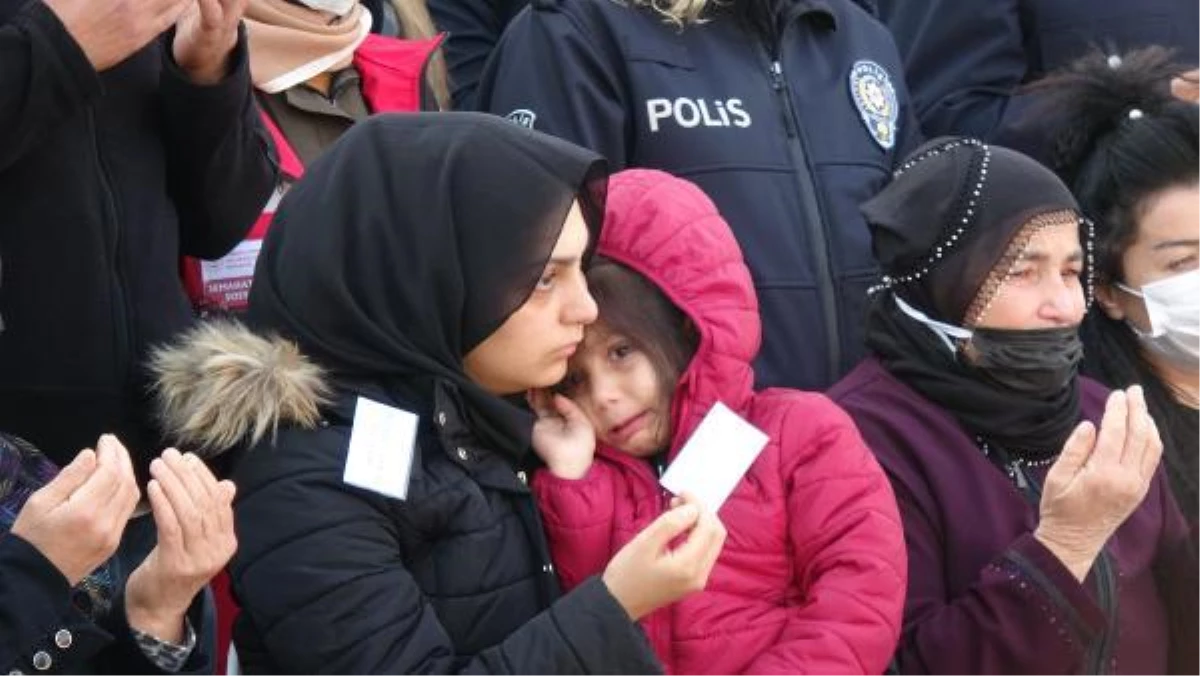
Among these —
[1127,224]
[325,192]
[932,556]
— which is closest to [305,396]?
[325,192]

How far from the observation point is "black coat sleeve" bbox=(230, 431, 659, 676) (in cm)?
242

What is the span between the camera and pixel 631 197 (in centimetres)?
294

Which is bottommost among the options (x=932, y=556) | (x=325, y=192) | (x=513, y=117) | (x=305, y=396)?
(x=932, y=556)

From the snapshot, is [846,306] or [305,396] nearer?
[305,396]

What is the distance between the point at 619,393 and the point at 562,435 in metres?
0.12

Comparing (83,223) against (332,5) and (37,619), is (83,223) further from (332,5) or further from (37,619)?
(332,5)

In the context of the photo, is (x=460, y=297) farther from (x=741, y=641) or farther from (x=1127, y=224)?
(x=1127, y=224)

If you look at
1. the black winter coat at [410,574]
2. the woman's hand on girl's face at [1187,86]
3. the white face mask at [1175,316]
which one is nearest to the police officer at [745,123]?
the white face mask at [1175,316]

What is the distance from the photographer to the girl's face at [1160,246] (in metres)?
3.73

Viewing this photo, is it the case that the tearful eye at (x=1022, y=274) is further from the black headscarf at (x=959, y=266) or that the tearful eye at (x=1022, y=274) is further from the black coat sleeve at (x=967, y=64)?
the black coat sleeve at (x=967, y=64)

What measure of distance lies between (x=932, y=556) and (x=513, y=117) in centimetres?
117

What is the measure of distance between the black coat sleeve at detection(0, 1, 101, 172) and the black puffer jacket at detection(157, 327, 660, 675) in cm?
37

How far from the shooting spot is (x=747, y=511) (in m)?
2.76

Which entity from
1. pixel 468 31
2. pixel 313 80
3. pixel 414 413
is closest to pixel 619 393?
pixel 414 413
